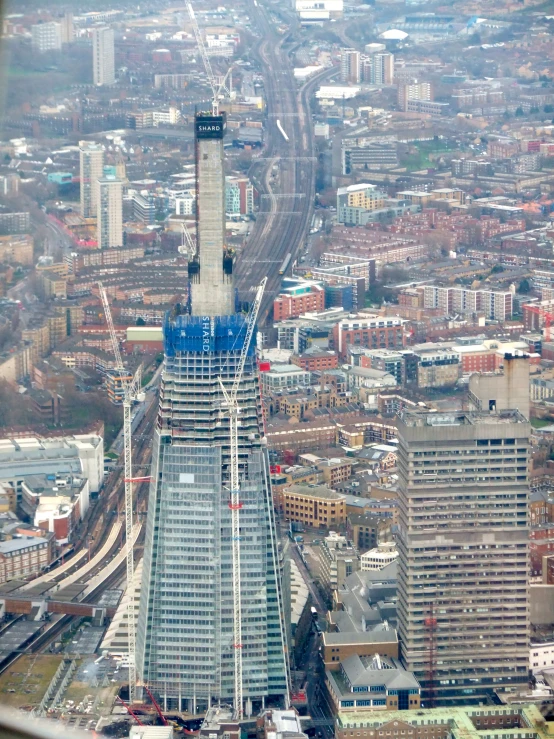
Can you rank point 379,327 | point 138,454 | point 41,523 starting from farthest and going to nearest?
point 379,327
point 138,454
point 41,523

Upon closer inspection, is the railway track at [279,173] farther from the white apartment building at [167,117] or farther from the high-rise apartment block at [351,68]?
the white apartment building at [167,117]

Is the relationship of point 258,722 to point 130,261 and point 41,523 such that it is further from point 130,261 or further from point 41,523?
point 130,261

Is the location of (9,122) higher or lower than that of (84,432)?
higher

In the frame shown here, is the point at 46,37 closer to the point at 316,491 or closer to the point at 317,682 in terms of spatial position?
the point at 316,491

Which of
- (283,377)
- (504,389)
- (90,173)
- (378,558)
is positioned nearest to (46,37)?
(90,173)

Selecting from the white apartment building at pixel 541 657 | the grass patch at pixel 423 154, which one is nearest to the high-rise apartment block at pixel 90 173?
the grass patch at pixel 423 154

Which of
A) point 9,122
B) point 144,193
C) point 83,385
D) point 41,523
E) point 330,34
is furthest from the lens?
point 330,34

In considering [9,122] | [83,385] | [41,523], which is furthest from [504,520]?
[9,122]
